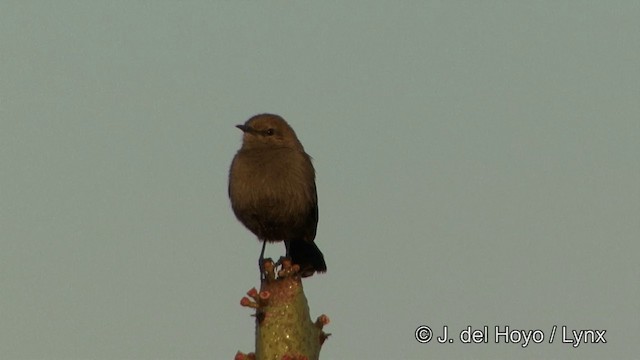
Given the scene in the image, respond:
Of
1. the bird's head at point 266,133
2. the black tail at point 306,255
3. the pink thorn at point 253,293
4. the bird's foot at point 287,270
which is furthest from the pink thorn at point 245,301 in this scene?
the bird's head at point 266,133

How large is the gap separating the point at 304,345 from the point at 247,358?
53cm

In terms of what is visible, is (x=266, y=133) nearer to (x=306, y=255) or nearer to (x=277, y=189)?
(x=277, y=189)

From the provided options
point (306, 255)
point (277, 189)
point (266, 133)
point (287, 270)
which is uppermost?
point (266, 133)

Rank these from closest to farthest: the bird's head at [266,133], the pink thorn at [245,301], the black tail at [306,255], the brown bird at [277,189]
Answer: the pink thorn at [245,301], the brown bird at [277,189], the black tail at [306,255], the bird's head at [266,133]

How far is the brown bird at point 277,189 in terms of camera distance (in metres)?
10.3

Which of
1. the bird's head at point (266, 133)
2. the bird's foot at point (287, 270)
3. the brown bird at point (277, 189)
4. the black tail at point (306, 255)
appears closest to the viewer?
the bird's foot at point (287, 270)

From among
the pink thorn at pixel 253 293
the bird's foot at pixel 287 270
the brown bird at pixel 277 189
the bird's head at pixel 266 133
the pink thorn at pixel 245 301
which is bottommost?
the pink thorn at pixel 245 301

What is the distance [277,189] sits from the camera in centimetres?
1030

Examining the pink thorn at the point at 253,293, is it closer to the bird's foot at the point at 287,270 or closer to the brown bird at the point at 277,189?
the bird's foot at the point at 287,270

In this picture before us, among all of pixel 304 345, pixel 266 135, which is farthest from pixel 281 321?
pixel 266 135

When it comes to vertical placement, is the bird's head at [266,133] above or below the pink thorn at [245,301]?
above

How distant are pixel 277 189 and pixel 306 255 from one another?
2.93 feet

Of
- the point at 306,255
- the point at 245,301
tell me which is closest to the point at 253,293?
the point at 245,301

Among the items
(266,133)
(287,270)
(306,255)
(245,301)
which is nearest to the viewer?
(245,301)
